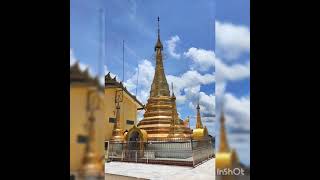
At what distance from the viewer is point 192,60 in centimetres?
256

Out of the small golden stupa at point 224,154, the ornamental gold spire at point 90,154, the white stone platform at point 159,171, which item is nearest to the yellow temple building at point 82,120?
the ornamental gold spire at point 90,154

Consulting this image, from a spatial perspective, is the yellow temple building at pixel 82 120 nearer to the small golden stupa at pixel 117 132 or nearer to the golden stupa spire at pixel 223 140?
the small golden stupa at pixel 117 132

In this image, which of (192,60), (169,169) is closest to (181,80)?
(192,60)

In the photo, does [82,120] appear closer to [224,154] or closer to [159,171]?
[159,171]

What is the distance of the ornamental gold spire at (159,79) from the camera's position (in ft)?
8.84

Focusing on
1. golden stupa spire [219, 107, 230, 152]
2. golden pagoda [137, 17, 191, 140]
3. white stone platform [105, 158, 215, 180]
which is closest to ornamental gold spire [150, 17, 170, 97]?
golden pagoda [137, 17, 191, 140]

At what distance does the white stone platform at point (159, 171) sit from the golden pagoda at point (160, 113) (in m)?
0.28

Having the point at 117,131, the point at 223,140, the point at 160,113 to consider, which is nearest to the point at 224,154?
the point at 223,140
